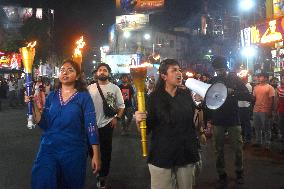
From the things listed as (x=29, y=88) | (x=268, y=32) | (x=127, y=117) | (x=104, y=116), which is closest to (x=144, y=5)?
(x=268, y=32)

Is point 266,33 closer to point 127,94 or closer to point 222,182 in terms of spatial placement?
point 127,94

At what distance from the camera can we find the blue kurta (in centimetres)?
431

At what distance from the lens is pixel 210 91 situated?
15.3 ft

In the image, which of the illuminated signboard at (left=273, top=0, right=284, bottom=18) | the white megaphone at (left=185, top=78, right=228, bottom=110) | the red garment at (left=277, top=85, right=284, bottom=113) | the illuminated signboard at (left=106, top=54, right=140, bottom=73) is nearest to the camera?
the white megaphone at (left=185, top=78, right=228, bottom=110)

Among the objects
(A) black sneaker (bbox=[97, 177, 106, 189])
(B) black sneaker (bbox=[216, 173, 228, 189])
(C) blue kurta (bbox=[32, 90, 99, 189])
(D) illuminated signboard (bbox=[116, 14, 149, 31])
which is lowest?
(B) black sneaker (bbox=[216, 173, 228, 189])

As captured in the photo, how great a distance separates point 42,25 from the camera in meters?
44.7

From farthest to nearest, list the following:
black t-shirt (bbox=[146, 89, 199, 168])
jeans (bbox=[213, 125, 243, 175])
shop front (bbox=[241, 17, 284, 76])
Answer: shop front (bbox=[241, 17, 284, 76])
jeans (bbox=[213, 125, 243, 175])
black t-shirt (bbox=[146, 89, 199, 168])

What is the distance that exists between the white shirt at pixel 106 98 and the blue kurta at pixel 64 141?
8.10 feet

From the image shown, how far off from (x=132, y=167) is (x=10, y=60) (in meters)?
27.4

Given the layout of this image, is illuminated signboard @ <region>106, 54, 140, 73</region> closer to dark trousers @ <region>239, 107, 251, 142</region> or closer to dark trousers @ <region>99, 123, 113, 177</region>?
dark trousers @ <region>239, 107, 251, 142</region>

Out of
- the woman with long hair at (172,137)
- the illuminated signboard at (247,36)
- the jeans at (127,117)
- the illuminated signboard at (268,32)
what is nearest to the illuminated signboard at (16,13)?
the illuminated signboard at (247,36)

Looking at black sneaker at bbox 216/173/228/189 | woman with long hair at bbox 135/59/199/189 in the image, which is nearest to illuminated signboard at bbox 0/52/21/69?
black sneaker at bbox 216/173/228/189

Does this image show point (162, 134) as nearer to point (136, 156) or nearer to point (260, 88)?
point (136, 156)

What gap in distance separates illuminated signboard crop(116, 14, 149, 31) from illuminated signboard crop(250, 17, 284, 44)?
48.8 meters
